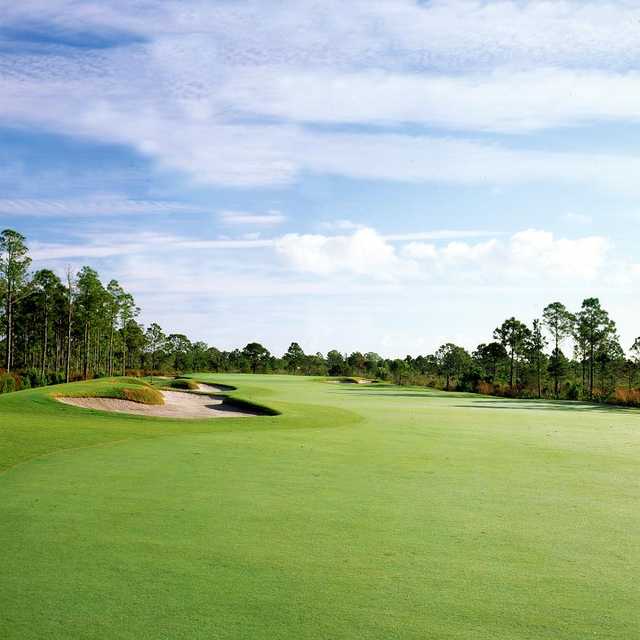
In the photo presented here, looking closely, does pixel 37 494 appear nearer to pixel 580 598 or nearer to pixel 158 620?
pixel 158 620

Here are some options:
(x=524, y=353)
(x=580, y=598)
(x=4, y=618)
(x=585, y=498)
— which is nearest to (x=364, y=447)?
(x=585, y=498)

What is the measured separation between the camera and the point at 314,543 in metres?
6.46

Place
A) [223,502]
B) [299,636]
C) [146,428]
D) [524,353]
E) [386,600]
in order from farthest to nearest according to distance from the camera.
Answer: [524,353]
[146,428]
[223,502]
[386,600]
[299,636]

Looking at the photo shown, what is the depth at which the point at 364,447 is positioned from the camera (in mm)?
14250

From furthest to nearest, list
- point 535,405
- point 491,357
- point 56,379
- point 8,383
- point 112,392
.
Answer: point 491,357
point 56,379
point 535,405
point 8,383
point 112,392

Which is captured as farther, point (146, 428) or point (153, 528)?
point (146, 428)

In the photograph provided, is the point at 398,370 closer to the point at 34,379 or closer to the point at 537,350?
the point at 537,350

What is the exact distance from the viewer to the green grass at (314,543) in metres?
4.62

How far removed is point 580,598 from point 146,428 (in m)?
14.3

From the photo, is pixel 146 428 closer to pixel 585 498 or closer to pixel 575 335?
pixel 585 498

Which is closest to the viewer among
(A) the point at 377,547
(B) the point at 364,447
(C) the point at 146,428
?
(A) the point at 377,547

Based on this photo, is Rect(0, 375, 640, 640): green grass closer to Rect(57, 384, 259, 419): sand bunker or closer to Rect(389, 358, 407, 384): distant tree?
Rect(57, 384, 259, 419): sand bunker

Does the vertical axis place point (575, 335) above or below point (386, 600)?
above

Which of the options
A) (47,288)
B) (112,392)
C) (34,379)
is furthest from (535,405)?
(47,288)
